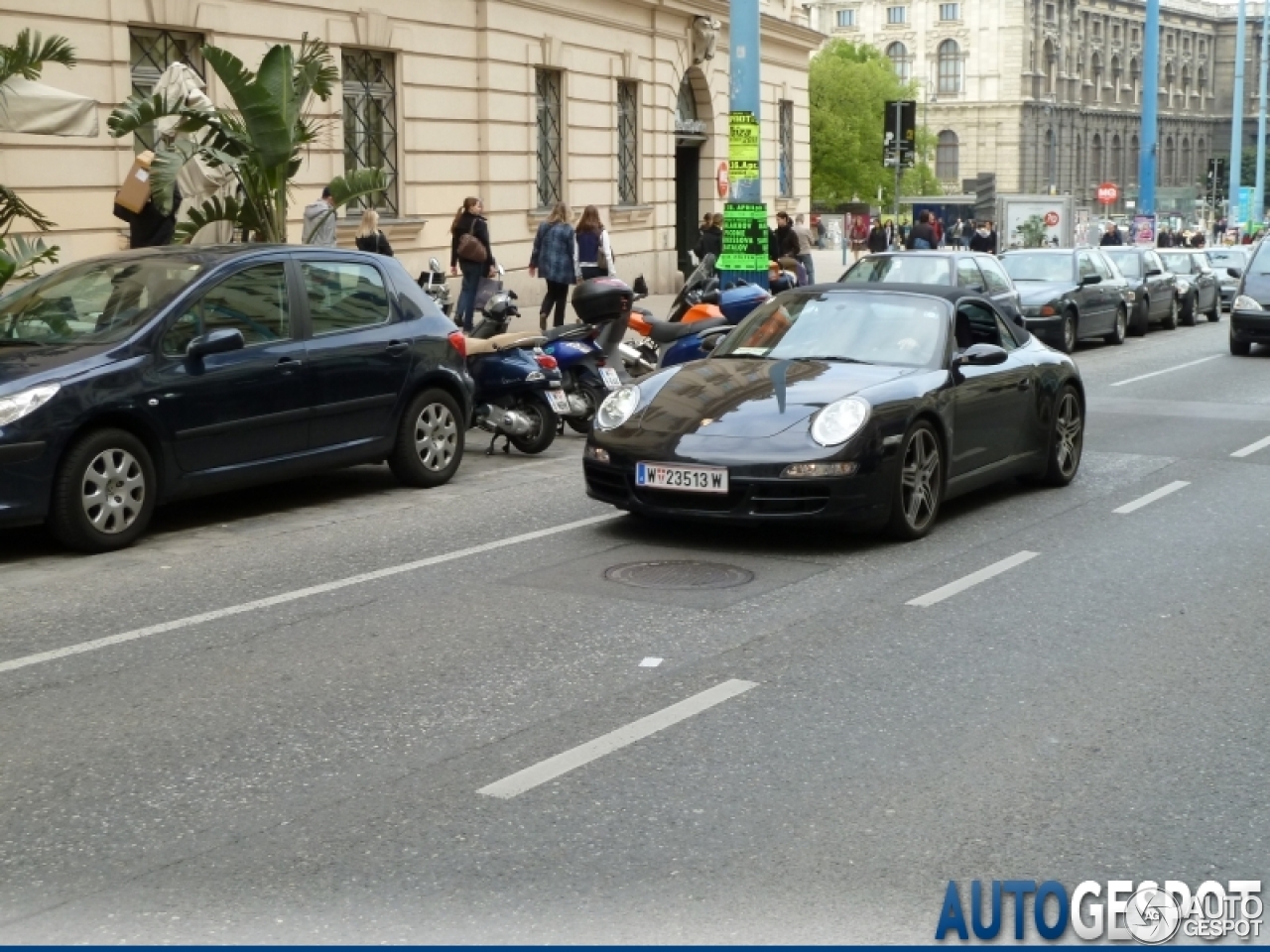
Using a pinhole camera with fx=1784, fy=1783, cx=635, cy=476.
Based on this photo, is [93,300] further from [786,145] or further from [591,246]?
[786,145]

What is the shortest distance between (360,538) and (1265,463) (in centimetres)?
709

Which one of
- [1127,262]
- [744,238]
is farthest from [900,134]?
[744,238]

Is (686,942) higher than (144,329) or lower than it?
lower

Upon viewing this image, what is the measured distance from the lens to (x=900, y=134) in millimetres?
29203

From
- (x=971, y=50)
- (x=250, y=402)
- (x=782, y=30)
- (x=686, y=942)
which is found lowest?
(x=686, y=942)

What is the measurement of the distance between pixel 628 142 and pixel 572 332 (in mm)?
18796

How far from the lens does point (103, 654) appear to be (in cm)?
726

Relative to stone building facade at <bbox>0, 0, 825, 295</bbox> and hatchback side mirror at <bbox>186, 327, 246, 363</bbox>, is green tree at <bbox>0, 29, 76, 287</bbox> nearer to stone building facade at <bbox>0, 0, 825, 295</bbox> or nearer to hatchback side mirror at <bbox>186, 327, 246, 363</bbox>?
stone building facade at <bbox>0, 0, 825, 295</bbox>

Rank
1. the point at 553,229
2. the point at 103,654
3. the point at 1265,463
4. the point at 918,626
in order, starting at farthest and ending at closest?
1. the point at 553,229
2. the point at 1265,463
3. the point at 918,626
4. the point at 103,654

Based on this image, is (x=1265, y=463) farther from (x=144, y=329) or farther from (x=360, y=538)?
(x=144, y=329)

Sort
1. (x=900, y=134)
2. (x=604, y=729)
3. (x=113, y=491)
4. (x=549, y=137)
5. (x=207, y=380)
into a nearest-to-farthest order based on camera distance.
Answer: (x=604, y=729) < (x=113, y=491) < (x=207, y=380) < (x=900, y=134) < (x=549, y=137)

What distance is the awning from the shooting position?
14.2 m

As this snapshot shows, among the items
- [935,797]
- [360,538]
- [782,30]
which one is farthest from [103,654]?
[782,30]

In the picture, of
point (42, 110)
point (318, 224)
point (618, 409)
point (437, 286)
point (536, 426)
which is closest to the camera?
point (618, 409)
